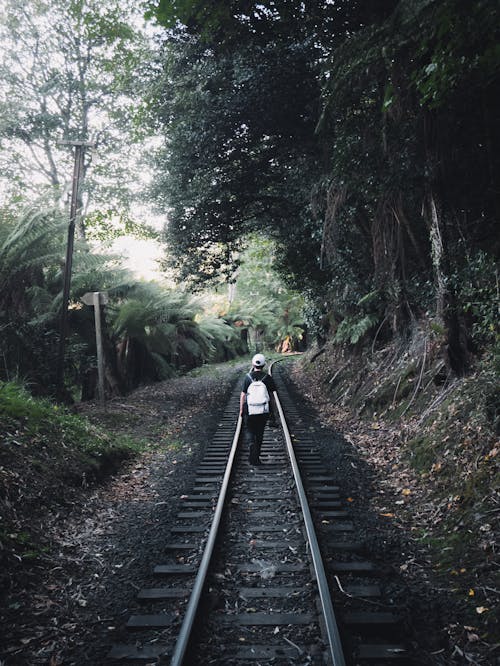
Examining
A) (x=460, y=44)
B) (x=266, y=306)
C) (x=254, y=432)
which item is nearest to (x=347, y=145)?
(x=460, y=44)

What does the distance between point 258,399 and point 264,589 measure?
3617 mm

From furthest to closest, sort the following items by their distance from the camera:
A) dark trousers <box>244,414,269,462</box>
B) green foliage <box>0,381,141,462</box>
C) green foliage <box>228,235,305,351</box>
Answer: green foliage <box>228,235,305,351</box> → dark trousers <box>244,414,269,462</box> → green foliage <box>0,381,141,462</box>

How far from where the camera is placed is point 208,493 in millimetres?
5754

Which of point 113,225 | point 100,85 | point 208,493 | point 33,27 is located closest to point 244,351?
point 113,225

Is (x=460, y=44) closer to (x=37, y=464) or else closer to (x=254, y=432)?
(x=254, y=432)

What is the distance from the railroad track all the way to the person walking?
1.00 metres

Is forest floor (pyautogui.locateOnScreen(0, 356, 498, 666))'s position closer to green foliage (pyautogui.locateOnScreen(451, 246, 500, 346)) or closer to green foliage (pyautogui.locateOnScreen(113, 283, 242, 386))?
green foliage (pyautogui.locateOnScreen(451, 246, 500, 346))

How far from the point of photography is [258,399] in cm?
703

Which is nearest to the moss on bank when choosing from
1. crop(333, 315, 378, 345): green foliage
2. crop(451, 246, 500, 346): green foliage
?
crop(451, 246, 500, 346): green foliage

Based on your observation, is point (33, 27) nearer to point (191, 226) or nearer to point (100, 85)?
point (100, 85)

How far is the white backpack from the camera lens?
702cm

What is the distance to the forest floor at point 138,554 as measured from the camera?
3.04 m

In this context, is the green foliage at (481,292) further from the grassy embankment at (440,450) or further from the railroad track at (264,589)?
the railroad track at (264,589)

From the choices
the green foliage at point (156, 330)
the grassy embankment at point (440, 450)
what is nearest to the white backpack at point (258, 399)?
the grassy embankment at point (440, 450)
